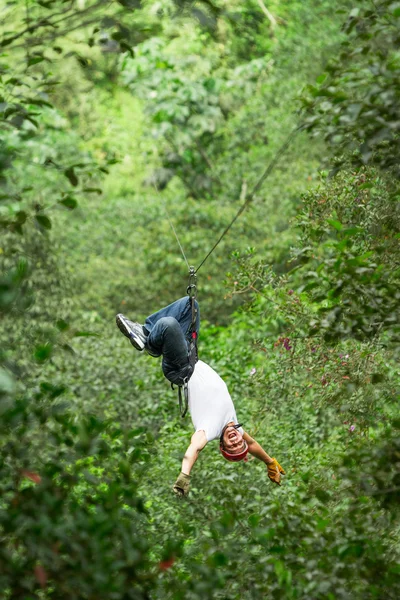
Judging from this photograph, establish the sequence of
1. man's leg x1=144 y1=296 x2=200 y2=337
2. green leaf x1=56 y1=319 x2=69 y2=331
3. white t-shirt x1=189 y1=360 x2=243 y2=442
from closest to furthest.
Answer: green leaf x1=56 y1=319 x2=69 y2=331 < white t-shirt x1=189 y1=360 x2=243 y2=442 < man's leg x1=144 y1=296 x2=200 y2=337

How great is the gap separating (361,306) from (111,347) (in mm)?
6364

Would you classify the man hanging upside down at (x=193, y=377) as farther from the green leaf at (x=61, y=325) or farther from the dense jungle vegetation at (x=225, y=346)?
the green leaf at (x=61, y=325)

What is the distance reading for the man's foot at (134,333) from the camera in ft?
17.0

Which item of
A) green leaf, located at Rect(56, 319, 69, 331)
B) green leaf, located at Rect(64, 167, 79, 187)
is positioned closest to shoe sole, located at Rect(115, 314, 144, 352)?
green leaf, located at Rect(64, 167, 79, 187)

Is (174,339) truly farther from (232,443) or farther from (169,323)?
(232,443)

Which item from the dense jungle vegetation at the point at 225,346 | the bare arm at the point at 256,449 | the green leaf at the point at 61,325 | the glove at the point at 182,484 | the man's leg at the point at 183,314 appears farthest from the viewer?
the bare arm at the point at 256,449

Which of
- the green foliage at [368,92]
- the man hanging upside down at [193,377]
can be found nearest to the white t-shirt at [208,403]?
the man hanging upside down at [193,377]

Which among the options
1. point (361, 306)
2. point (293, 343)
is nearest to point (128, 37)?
point (361, 306)

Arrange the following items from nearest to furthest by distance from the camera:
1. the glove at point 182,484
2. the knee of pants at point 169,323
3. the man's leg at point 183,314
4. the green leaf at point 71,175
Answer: the green leaf at point 71,175
the glove at point 182,484
the knee of pants at point 169,323
the man's leg at point 183,314

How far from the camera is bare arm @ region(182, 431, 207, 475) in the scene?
4.82 m

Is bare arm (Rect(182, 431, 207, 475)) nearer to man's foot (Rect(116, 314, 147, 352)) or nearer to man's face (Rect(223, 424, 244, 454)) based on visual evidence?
man's face (Rect(223, 424, 244, 454))

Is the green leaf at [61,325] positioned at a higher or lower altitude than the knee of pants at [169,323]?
higher

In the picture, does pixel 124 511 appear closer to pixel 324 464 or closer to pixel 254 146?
pixel 324 464

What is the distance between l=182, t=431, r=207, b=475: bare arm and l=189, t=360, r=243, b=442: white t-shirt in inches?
3.2
